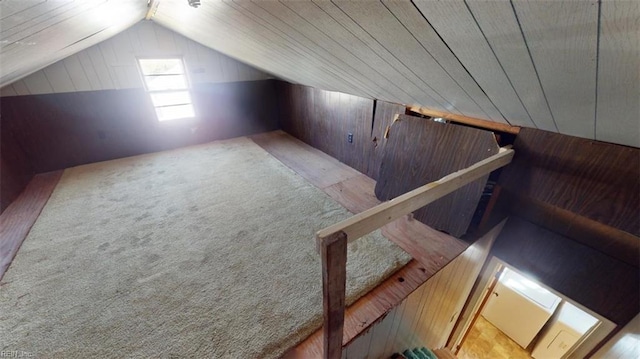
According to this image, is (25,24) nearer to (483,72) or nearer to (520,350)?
(483,72)

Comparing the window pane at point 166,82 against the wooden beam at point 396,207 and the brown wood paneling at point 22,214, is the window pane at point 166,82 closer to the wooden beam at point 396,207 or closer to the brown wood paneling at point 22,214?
the brown wood paneling at point 22,214

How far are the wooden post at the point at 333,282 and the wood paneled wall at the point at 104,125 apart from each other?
12.3ft

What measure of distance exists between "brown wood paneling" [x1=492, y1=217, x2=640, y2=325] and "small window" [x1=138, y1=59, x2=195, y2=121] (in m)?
4.74

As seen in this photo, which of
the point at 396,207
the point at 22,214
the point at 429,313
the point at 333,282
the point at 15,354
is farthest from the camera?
the point at 22,214

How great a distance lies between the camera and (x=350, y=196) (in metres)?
2.72

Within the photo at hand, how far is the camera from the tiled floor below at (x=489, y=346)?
11.1 feet

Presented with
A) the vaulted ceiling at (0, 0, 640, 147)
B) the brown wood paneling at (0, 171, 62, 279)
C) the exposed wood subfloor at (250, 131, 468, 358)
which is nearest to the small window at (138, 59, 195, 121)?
the brown wood paneling at (0, 171, 62, 279)

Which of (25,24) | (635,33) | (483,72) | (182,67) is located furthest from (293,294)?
(182,67)

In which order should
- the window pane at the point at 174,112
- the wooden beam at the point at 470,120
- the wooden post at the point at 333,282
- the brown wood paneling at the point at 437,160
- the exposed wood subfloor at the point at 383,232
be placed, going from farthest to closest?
the window pane at the point at 174,112 → the brown wood paneling at the point at 437,160 → the wooden beam at the point at 470,120 → the exposed wood subfloor at the point at 383,232 → the wooden post at the point at 333,282

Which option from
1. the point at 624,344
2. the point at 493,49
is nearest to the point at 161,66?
the point at 493,49

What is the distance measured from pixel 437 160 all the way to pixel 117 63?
4.34m

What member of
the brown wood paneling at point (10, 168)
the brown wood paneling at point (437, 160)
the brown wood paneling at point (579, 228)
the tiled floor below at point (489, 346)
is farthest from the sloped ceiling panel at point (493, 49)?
the tiled floor below at point (489, 346)

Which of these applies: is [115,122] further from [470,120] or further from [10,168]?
[470,120]

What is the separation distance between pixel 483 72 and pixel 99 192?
12.7 ft
